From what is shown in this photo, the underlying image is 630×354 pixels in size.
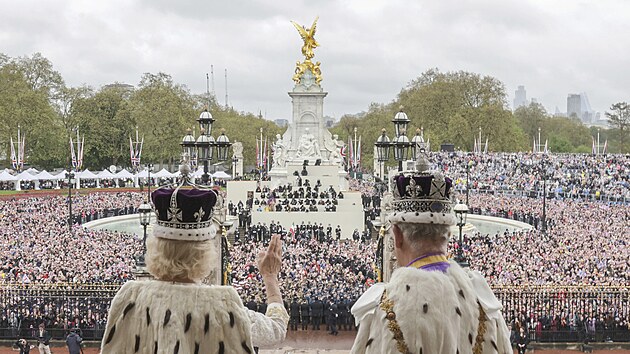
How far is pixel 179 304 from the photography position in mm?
3885

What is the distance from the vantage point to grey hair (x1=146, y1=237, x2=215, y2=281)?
12.8 ft

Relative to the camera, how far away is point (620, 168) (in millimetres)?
56406

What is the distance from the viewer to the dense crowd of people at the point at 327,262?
1808cm

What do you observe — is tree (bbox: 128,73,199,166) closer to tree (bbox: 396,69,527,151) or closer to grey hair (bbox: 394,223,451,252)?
tree (bbox: 396,69,527,151)

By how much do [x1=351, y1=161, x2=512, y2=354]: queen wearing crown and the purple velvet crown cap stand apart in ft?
3.66

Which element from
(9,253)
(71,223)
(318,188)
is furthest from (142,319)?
(318,188)

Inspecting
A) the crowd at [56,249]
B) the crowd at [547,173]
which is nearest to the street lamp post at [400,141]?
the crowd at [56,249]

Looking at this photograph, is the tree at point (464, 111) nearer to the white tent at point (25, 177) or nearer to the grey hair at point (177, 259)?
the white tent at point (25, 177)

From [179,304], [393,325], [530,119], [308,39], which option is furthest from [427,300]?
[530,119]

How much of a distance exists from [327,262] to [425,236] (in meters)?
21.0

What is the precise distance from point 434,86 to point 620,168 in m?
31.6

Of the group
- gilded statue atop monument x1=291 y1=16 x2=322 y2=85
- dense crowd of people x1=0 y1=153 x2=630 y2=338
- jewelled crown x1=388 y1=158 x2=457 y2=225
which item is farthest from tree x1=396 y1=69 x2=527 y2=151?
jewelled crown x1=388 y1=158 x2=457 y2=225

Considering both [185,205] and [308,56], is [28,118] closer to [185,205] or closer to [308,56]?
[308,56]

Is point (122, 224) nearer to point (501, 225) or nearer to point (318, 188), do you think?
point (318, 188)
